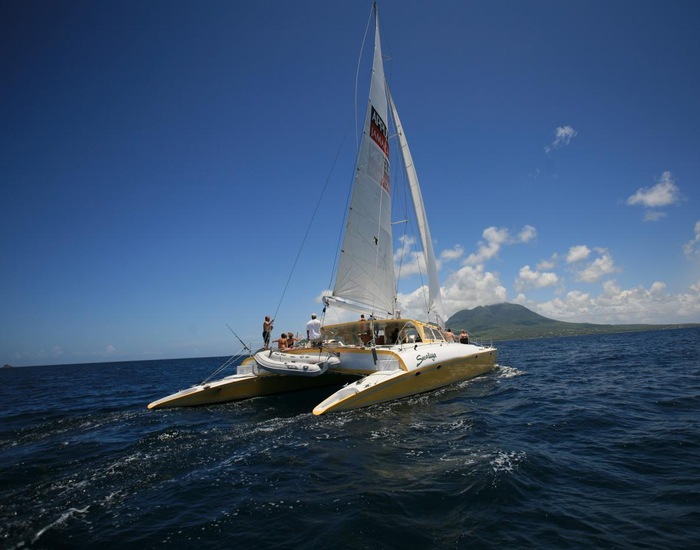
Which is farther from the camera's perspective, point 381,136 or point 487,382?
point 381,136

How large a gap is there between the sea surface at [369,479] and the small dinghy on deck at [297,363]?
1.21 metres

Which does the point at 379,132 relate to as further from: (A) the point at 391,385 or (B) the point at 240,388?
(B) the point at 240,388

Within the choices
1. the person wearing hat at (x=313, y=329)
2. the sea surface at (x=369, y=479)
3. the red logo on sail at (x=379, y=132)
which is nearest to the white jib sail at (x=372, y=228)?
the red logo on sail at (x=379, y=132)

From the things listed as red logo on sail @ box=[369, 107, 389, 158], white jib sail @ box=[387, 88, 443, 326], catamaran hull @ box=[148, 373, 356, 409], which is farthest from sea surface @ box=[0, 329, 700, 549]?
red logo on sail @ box=[369, 107, 389, 158]

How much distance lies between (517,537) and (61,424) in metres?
12.2

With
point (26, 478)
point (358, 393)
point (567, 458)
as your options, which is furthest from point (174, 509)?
point (567, 458)

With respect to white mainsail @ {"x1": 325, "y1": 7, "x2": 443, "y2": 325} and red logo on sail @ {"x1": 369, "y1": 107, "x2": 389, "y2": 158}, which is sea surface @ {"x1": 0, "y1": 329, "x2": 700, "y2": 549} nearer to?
white mainsail @ {"x1": 325, "y1": 7, "x2": 443, "y2": 325}

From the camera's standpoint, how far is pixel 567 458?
20.0 feet

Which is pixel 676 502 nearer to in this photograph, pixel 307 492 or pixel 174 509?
pixel 307 492

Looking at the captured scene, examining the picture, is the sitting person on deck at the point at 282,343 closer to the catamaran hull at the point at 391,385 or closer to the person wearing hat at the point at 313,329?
the person wearing hat at the point at 313,329

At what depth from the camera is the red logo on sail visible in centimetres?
1516

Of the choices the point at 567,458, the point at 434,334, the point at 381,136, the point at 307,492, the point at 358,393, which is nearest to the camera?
the point at 307,492

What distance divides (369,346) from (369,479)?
240 inches

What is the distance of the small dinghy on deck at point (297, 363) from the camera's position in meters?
10.5
